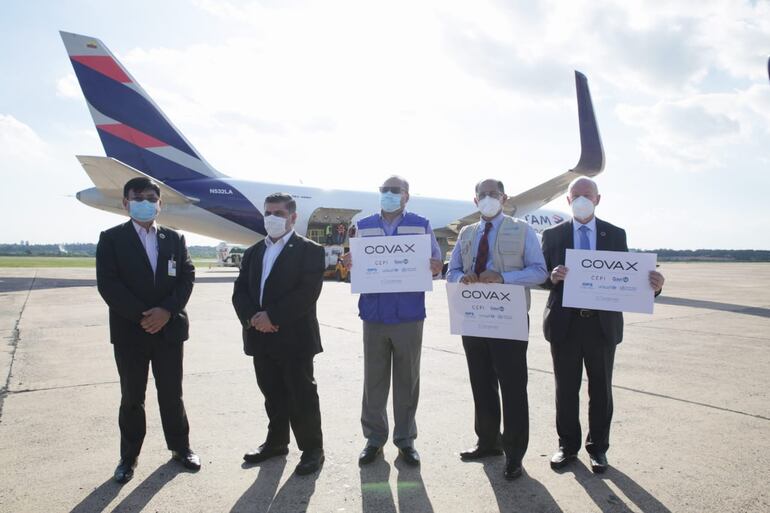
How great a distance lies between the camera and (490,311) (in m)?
3.69

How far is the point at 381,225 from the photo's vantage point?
4129 mm

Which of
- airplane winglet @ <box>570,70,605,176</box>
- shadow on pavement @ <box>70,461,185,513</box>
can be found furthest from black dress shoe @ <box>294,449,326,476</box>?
airplane winglet @ <box>570,70,605,176</box>

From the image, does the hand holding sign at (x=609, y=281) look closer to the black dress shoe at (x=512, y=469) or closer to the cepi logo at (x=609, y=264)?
the cepi logo at (x=609, y=264)

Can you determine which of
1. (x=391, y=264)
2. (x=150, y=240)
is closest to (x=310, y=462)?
(x=391, y=264)

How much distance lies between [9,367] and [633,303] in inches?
268

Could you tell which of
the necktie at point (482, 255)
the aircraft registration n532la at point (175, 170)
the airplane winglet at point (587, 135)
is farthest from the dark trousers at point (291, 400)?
the airplane winglet at point (587, 135)

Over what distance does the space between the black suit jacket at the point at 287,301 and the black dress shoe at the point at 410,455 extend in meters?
0.96

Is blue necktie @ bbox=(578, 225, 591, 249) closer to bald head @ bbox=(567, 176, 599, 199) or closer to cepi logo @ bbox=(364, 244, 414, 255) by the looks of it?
bald head @ bbox=(567, 176, 599, 199)

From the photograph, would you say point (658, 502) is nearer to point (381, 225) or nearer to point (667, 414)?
point (667, 414)

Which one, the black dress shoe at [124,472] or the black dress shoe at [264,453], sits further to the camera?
the black dress shoe at [264,453]

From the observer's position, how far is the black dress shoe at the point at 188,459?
3469mm

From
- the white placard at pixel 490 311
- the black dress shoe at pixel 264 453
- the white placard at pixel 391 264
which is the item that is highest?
the white placard at pixel 391 264

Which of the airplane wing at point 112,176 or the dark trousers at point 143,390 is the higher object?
the airplane wing at point 112,176

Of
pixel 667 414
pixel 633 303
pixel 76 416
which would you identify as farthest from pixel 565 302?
pixel 76 416
